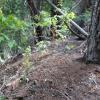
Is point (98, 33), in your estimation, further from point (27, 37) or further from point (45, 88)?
point (27, 37)

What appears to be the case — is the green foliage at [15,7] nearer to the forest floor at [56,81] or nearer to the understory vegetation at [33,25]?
the understory vegetation at [33,25]

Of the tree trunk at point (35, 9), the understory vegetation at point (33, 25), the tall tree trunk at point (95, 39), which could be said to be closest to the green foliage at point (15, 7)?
the understory vegetation at point (33, 25)

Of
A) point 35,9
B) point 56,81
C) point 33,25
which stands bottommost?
point 56,81

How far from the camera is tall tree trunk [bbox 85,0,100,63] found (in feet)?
12.6

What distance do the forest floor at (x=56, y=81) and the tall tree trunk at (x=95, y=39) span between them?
0.12m

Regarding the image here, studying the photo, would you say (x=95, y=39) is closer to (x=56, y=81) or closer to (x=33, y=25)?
(x=56, y=81)

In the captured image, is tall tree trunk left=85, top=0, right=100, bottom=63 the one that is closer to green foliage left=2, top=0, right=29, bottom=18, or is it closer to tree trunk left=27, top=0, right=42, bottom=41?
tree trunk left=27, top=0, right=42, bottom=41

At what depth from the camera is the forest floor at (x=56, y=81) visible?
3.36 m

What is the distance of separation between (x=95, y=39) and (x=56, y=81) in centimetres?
82

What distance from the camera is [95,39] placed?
387 cm

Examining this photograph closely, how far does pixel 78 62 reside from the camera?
402 centimetres

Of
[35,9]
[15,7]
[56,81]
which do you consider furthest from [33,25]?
[56,81]

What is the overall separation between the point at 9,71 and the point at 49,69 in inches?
33.4

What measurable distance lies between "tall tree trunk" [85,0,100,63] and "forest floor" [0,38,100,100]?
12 centimetres
